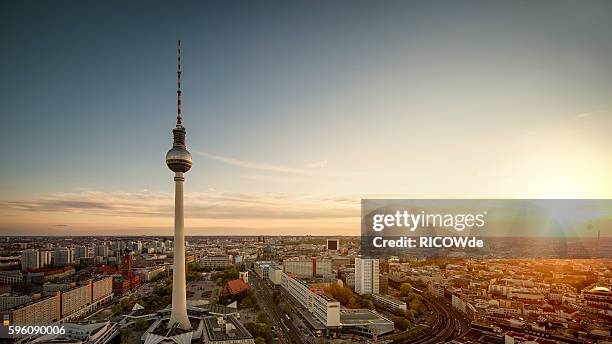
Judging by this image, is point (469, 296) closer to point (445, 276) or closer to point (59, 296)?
point (445, 276)

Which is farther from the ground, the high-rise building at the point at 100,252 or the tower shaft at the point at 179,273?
the tower shaft at the point at 179,273

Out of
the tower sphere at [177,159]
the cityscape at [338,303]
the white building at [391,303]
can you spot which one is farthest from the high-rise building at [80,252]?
the white building at [391,303]

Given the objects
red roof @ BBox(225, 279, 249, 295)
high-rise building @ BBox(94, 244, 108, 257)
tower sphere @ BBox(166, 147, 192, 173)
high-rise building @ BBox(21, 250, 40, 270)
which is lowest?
high-rise building @ BBox(94, 244, 108, 257)

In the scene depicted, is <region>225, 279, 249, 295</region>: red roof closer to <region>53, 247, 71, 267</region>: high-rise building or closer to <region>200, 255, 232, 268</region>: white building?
<region>200, 255, 232, 268</region>: white building

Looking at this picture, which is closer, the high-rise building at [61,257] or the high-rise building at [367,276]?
the high-rise building at [367,276]

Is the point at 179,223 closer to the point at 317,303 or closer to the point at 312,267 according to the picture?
the point at 317,303

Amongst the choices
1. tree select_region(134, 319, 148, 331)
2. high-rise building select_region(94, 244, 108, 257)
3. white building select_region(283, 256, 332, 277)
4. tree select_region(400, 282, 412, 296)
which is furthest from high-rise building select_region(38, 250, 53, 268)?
tree select_region(400, 282, 412, 296)

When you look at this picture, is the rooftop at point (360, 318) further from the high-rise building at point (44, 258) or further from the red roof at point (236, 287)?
the high-rise building at point (44, 258)
